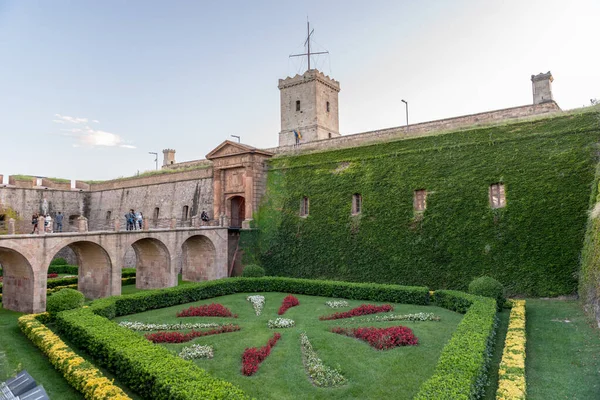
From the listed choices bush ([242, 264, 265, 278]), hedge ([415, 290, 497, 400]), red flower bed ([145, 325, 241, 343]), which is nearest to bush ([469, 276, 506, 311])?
hedge ([415, 290, 497, 400])

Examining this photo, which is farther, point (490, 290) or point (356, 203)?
point (356, 203)

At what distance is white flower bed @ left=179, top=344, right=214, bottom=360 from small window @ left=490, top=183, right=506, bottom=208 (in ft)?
46.0

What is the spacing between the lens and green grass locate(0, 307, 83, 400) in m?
8.52

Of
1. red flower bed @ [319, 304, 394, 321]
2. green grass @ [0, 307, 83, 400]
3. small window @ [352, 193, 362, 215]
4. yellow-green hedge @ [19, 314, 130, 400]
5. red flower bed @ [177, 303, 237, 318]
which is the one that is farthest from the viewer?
small window @ [352, 193, 362, 215]

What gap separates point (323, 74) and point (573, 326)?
3130 cm

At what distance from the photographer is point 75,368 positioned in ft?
28.9

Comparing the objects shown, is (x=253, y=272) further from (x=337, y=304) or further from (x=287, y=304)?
(x=337, y=304)

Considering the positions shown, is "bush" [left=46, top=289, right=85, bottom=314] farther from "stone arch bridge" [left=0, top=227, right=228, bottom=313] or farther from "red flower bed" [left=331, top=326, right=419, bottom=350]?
"red flower bed" [left=331, top=326, right=419, bottom=350]

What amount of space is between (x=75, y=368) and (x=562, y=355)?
1142cm

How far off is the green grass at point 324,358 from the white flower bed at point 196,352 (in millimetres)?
231

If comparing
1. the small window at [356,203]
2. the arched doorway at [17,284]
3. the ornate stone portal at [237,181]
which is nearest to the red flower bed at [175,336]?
the arched doorway at [17,284]

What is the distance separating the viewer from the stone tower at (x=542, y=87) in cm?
2108

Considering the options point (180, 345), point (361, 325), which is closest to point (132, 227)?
point (180, 345)

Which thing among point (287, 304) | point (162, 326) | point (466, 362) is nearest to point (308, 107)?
point (287, 304)
